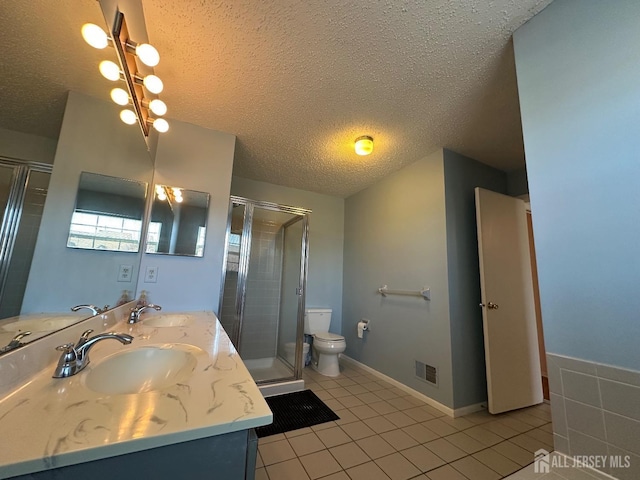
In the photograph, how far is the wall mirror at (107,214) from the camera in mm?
1073

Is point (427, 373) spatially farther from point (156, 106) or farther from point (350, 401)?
point (156, 106)

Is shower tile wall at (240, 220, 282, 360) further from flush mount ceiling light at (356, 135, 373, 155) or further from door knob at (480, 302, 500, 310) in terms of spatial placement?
door knob at (480, 302, 500, 310)

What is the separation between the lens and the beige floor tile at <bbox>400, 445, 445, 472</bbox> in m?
1.50

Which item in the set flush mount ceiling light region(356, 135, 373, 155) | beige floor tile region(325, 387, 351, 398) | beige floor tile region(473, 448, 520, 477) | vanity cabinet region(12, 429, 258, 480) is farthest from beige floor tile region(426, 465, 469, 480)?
flush mount ceiling light region(356, 135, 373, 155)

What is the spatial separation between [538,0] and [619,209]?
39.9 inches

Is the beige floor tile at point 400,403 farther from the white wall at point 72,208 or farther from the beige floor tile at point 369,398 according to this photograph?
the white wall at point 72,208

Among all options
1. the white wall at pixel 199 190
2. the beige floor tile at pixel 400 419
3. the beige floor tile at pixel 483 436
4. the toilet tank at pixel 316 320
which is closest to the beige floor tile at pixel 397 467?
the beige floor tile at pixel 400 419

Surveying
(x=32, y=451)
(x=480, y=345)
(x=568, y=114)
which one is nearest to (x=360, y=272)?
(x=480, y=345)

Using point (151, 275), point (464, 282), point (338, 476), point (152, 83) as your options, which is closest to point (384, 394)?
point (338, 476)

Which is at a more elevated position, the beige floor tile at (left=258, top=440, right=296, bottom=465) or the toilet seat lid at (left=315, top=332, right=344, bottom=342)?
the toilet seat lid at (left=315, top=332, right=344, bottom=342)

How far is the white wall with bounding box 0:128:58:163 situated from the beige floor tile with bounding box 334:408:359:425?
7.36 feet

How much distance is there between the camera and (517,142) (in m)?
2.28

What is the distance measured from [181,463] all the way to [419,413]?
218cm

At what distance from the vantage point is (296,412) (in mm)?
2096
